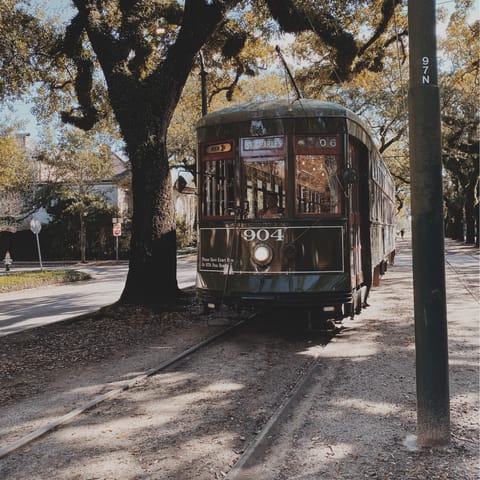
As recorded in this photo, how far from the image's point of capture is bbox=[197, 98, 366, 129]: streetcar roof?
7.91 m

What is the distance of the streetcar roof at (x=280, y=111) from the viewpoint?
7.91m

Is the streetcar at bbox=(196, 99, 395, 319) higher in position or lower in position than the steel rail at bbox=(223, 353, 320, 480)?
higher

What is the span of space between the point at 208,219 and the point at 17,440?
471 cm

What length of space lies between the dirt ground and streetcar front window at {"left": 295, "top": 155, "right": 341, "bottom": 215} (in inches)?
79.5

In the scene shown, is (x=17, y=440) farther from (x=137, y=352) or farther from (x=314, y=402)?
(x=137, y=352)

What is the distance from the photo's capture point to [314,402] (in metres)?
5.34

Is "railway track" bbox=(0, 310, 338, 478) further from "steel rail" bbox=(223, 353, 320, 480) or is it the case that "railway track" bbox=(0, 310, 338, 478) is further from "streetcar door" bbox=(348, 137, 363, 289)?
"streetcar door" bbox=(348, 137, 363, 289)

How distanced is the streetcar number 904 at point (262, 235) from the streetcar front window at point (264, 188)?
0.22 metres

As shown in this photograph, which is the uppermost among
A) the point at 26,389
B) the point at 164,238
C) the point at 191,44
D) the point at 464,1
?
the point at 464,1

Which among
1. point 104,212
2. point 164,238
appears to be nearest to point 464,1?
point 164,238

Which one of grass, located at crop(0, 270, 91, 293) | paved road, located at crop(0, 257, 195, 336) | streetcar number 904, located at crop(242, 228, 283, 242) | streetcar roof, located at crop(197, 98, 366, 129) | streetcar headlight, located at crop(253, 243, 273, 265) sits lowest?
paved road, located at crop(0, 257, 195, 336)

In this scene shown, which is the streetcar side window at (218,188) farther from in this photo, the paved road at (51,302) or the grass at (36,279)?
the grass at (36,279)

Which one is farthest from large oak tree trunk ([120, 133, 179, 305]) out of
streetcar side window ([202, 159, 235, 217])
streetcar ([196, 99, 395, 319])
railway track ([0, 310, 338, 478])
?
streetcar ([196, 99, 395, 319])

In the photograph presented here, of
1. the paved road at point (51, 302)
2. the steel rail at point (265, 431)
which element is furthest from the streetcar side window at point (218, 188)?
the paved road at point (51, 302)
